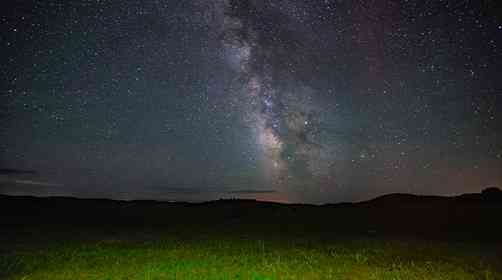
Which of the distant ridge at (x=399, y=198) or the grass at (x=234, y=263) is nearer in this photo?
the grass at (x=234, y=263)

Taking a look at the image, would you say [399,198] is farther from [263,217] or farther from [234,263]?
[234,263]

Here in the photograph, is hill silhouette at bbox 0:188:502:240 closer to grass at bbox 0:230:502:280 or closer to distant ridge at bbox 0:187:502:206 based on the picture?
distant ridge at bbox 0:187:502:206

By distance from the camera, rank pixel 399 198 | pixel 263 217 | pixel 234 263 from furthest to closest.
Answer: pixel 399 198 < pixel 263 217 < pixel 234 263

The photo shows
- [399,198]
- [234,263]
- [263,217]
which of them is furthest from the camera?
[399,198]

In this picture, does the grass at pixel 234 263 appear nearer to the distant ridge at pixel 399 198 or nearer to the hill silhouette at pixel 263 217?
the hill silhouette at pixel 263 217

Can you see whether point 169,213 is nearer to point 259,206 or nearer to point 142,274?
point 259,206

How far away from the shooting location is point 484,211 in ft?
190

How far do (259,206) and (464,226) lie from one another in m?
36.1

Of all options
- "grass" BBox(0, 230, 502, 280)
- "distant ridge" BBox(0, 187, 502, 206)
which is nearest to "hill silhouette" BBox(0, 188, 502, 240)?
"distant ridge" BBox(0, 187, 502, 206)

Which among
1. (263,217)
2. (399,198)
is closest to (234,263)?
(263,217)

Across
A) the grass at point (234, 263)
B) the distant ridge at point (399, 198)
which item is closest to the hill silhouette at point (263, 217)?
the distant ridge at point (399, 198)

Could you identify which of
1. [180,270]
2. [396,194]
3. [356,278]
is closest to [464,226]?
[356,278]

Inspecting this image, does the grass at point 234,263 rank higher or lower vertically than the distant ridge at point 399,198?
lower

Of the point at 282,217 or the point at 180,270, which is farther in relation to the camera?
the point at 282,217
